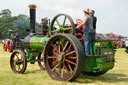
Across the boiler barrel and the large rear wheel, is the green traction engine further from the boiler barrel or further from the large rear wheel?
the boiler barrel

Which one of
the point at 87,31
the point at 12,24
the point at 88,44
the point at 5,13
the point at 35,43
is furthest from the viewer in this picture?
the point at 5,13

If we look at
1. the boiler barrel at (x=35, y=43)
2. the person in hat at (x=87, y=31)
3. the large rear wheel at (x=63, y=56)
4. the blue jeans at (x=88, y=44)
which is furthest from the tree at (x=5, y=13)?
the blue jeans at (x=88, y=44)

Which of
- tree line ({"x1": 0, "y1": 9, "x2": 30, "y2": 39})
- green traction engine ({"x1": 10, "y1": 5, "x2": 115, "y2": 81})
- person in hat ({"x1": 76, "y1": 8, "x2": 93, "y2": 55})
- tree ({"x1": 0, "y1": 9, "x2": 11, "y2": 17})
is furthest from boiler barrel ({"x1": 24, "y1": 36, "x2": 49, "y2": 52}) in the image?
tree ({"x1": 0, "y1": 9, "x2": 11, "y2": 17})

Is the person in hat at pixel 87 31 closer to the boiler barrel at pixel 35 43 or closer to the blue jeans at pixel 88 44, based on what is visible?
the blue jeans at pixel 88 44

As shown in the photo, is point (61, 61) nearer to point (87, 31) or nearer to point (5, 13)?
point (87, 31)

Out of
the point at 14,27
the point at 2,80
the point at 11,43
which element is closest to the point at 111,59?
the point at 2,80

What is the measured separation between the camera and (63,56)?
16.1 feet

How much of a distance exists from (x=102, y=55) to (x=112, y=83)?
80cm

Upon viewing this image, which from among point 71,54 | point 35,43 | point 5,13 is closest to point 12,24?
point 5,13

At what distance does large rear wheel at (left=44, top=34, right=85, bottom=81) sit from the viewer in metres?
4.52

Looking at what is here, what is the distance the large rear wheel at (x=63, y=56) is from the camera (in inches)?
178

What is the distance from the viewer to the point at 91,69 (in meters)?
4.87

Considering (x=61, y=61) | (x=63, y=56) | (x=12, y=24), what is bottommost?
(x=61, y=61)

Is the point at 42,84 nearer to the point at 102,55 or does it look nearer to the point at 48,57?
the point at 48,57
